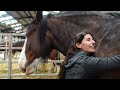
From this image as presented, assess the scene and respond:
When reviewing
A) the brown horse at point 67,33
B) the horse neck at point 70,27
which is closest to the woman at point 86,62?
the brown horse at point 67,33

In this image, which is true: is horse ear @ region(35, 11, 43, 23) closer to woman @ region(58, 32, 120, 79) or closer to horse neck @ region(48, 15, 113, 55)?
horse neck @ region(48, 15, 113, 55)

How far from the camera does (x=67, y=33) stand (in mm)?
2916

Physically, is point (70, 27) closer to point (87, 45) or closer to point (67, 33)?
point (67, 33)

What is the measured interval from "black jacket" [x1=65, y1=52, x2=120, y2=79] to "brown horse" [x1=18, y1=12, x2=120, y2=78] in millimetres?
367

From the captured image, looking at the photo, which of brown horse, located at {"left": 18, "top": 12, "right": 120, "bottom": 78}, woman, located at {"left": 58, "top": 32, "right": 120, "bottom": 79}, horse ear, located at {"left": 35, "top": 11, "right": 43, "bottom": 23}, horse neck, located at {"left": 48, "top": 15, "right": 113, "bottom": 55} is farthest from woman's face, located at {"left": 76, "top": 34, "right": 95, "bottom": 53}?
horse ear, located at {"left": 35, "top": 11, "right": 43, "bottom": 23}

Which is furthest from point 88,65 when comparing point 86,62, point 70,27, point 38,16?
point 38,16

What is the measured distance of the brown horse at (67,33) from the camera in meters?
2.20

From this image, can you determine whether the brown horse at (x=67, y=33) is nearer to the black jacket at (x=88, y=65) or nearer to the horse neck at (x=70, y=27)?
the horse neck at (x=70, y=27)

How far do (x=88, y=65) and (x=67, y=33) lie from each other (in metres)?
1.44

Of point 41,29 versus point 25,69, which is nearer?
point 41,29
